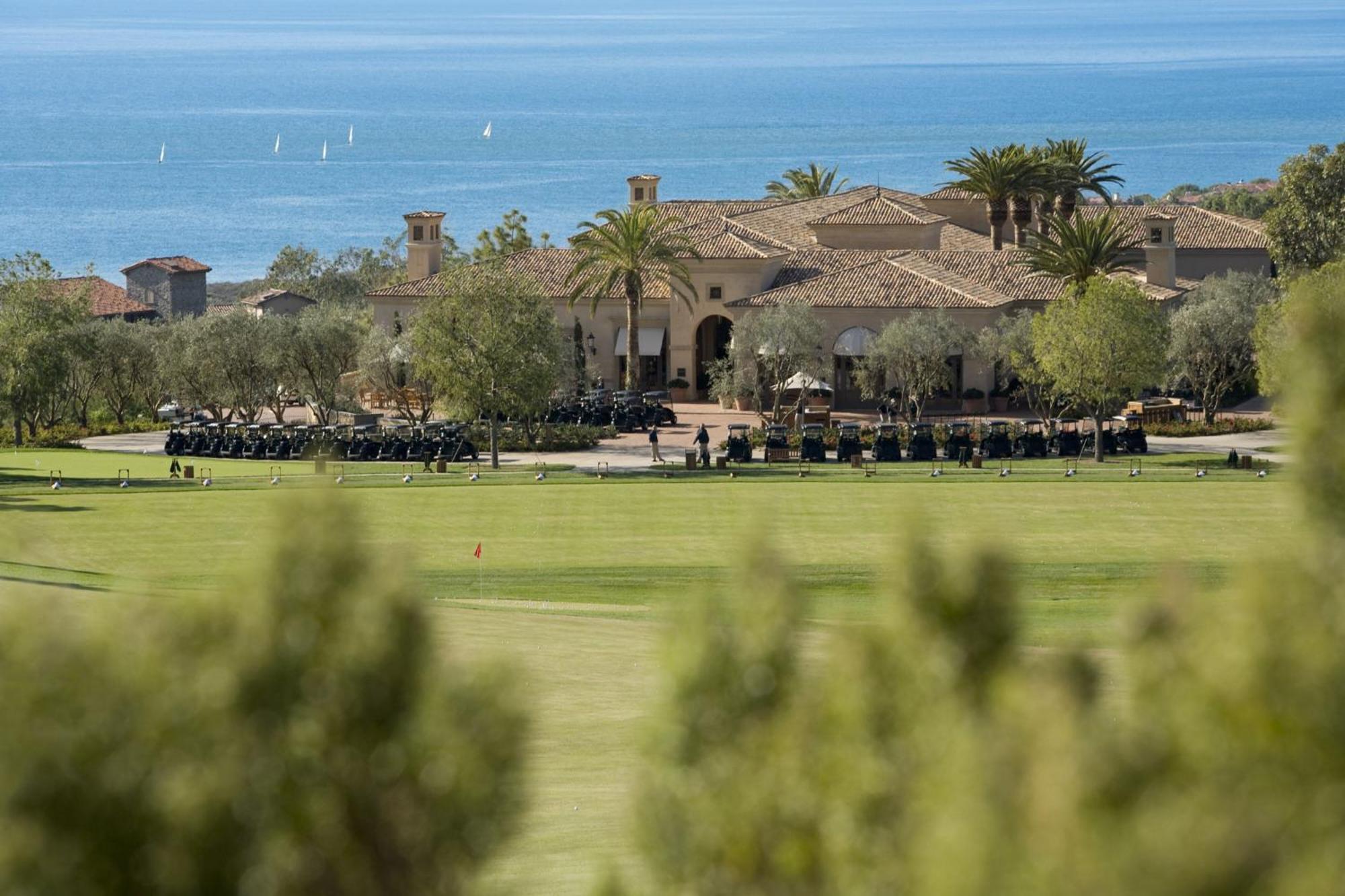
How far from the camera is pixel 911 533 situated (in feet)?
29.4

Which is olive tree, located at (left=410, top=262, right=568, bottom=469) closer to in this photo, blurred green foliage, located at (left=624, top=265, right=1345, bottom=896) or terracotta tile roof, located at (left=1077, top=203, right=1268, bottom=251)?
terracotta tile roof, located at (left=1077, top=203, right=1268, bottom=251)

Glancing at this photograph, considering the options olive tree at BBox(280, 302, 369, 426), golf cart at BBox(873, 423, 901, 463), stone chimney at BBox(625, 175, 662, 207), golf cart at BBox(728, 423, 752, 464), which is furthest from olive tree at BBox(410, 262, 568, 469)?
stone chimney at BBox(625, 175, 662, 207)

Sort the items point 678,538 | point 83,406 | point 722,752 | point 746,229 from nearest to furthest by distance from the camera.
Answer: point 722,752 → point 678,538 → point 83,406 → point 746,229

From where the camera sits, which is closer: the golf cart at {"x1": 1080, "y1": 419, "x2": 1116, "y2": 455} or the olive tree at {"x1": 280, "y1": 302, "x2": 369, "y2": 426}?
the golf cart at {"x1": 1080, "y1": 419, "x2": 1116, "y2": 455}

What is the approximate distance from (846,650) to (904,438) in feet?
161

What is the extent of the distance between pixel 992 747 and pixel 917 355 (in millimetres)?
58563

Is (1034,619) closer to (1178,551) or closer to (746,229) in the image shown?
(1178,551)

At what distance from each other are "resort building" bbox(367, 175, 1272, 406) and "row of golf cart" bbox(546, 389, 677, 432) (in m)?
5.76

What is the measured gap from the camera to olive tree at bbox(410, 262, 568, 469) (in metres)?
56.5

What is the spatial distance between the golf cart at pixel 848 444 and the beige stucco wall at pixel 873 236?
25.6 m

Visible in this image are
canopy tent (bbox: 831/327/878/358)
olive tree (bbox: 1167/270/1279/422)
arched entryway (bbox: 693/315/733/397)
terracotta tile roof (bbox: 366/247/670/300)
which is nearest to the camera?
olive tree (bbox: 1167/270/1279/422)

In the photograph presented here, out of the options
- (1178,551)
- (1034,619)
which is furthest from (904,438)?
(1034,619)

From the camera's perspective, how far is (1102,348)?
185 feet

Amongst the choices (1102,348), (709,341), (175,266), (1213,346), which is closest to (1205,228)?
(1213,346)
